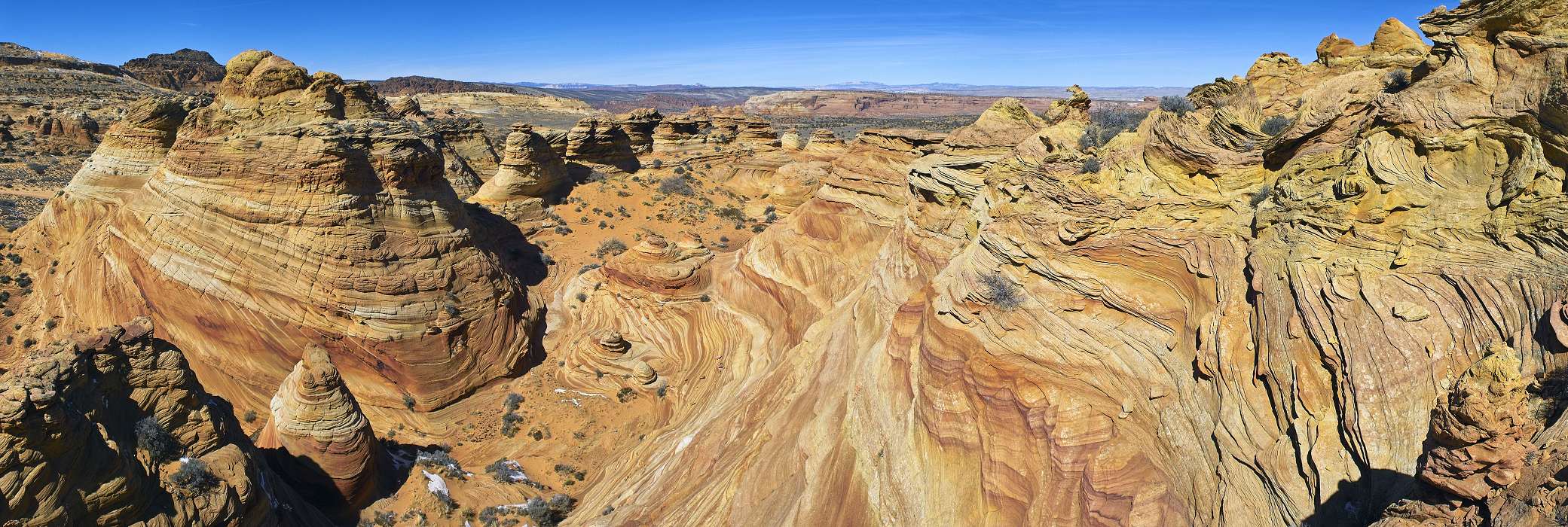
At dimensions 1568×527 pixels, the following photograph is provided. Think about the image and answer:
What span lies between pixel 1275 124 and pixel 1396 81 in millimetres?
1529

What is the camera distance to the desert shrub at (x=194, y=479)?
324 inches

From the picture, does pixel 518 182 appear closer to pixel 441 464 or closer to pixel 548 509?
pixel 441 464

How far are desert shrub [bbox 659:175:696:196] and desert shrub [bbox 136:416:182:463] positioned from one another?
1036 inches

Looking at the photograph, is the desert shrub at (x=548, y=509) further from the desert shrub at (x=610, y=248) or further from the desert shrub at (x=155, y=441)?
the desert shrub at (x=610, y=248)

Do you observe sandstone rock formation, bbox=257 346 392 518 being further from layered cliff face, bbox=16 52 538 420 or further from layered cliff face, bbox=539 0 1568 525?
layered cliff face, bbox=539 0 1568 525

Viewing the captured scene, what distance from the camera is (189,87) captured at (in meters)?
90.2

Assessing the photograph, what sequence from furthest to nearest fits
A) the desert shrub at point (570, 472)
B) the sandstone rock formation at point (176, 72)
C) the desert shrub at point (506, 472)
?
the sandstone rock formation at point (176, 72) < the desert shrub at point (570, 472) < the desert shrub at point (506, 472)

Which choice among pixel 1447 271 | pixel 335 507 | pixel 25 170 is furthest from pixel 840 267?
pixel 25 170

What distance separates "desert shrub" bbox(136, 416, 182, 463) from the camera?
848 cm

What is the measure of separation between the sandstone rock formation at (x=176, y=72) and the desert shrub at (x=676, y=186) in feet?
273

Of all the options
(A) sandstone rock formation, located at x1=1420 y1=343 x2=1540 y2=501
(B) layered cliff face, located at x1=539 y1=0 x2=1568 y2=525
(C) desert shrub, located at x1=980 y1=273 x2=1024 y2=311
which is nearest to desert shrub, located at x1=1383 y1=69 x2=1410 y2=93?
(B) layered cliff face, located at x1=539 y1=0 x2=1568 y2=525

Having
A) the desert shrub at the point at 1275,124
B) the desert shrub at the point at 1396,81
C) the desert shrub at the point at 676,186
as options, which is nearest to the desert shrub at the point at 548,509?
the desert shrub at the point at 1275,124

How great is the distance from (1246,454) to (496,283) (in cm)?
1731

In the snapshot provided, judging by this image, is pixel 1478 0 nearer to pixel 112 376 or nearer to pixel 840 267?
pixel 840 267
